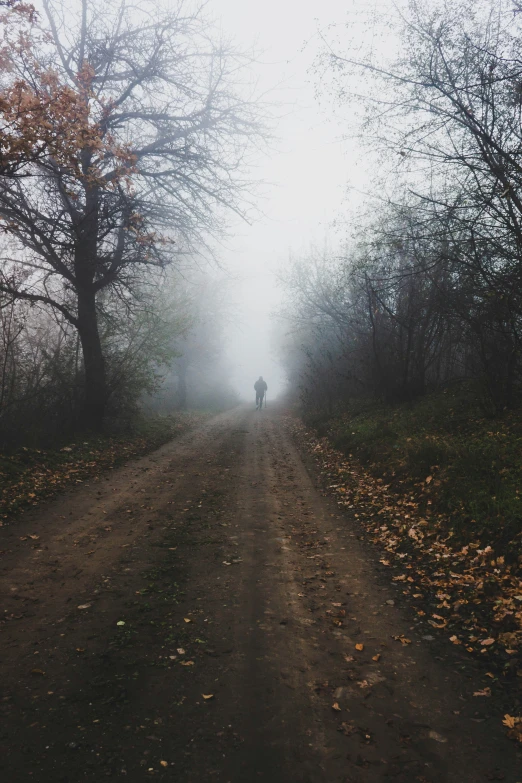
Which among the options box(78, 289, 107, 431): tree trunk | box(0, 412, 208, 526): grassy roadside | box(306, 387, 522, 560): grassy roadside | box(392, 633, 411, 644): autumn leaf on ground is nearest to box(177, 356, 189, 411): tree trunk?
box(0, 412, 208, 526): grassy roadside

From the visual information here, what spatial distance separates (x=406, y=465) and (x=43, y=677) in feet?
22.3

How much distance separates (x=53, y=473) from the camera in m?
8.92

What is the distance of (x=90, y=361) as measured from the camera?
13211 mm

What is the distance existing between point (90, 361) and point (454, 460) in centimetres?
1027

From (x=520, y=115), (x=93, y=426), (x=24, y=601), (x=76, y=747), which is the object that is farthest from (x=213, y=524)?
(x=520, y=115)

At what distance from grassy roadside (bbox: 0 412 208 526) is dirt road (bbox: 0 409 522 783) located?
1.01 m

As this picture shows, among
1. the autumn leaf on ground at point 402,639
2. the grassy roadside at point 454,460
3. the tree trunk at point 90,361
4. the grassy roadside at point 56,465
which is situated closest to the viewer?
the autumn leaf on ground at point 402,639

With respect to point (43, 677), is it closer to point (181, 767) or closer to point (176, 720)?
point (176, 720)

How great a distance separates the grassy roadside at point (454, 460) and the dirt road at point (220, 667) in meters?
1.45

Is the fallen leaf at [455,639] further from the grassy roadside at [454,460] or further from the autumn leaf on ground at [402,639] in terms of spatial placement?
the grassy roadside at [454,460]

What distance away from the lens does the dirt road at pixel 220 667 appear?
259cm

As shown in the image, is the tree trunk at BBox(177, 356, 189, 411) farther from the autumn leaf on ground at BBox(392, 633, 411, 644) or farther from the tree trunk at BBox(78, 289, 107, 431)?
the autumn leaf on ground at BBox(392, 633, 411, 644)

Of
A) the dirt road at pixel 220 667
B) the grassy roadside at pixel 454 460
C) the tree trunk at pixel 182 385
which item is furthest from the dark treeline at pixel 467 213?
the tree trunk at pixel 182 385

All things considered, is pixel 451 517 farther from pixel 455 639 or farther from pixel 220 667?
pixel 220 667
